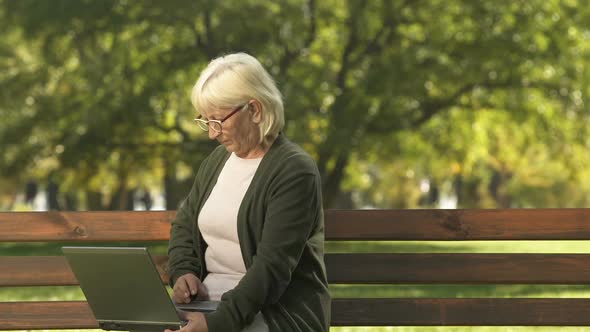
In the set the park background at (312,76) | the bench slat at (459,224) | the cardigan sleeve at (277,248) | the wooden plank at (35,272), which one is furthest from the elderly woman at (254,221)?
the park background at (312,76)

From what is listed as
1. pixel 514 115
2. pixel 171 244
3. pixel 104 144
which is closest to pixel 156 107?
pixel 104 144

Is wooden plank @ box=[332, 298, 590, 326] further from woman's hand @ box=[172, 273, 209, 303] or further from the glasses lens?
the glasses lens

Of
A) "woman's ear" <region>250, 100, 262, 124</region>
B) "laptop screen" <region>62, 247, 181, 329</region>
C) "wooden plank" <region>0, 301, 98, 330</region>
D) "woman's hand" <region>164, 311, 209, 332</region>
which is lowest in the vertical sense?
"wooden plank" <region>0, 301, 98, 330</region>

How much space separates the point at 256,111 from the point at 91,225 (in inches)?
Result: 67.4

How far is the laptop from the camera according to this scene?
12.6 ft

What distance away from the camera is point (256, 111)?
4203 millimetres

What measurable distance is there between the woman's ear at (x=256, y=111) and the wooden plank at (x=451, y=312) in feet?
5.11

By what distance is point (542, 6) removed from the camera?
22.9 meters

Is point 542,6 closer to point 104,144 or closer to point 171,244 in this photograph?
point 104,144

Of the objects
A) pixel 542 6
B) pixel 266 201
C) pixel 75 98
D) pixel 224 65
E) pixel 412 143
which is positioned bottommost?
pixel 412 143

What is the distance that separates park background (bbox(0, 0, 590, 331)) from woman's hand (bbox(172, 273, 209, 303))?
1626cm

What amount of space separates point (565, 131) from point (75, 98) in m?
10.00

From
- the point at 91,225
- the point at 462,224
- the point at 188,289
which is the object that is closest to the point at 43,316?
the point at 91,225

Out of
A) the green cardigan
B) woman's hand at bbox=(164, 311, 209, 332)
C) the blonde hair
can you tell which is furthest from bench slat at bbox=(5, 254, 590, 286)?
woman's hand at bbox=(164, 311, 209, 332)
